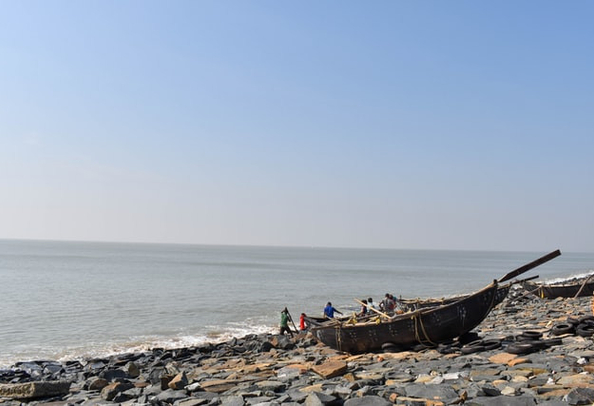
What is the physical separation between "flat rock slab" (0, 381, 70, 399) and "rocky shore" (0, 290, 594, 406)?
0.02 meters

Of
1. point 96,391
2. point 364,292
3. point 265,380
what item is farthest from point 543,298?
point 96,391

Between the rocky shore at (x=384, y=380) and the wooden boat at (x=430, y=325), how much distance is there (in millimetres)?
406

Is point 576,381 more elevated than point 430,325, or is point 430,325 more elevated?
point 576,381

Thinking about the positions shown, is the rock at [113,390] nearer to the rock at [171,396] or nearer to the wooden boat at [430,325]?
the rock at [171,396]

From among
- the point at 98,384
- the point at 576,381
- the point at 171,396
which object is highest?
the point at 576,381

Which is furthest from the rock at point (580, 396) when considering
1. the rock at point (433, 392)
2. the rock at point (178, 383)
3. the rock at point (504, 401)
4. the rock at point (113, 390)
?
the rock at point (113, 390)

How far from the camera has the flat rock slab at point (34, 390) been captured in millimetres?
12148

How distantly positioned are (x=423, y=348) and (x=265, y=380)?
5.20 m

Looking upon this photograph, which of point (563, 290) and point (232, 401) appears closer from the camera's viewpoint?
point (232, 401)

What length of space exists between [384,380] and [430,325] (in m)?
4.65

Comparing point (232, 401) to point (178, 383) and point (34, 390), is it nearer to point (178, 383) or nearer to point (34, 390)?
point (178, 383)

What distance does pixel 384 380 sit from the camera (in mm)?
10555

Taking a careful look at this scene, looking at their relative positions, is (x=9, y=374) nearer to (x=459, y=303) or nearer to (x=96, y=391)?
(x=96, y=391)

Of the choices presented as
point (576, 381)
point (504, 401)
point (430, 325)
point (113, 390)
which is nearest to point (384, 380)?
point (504, 401)
